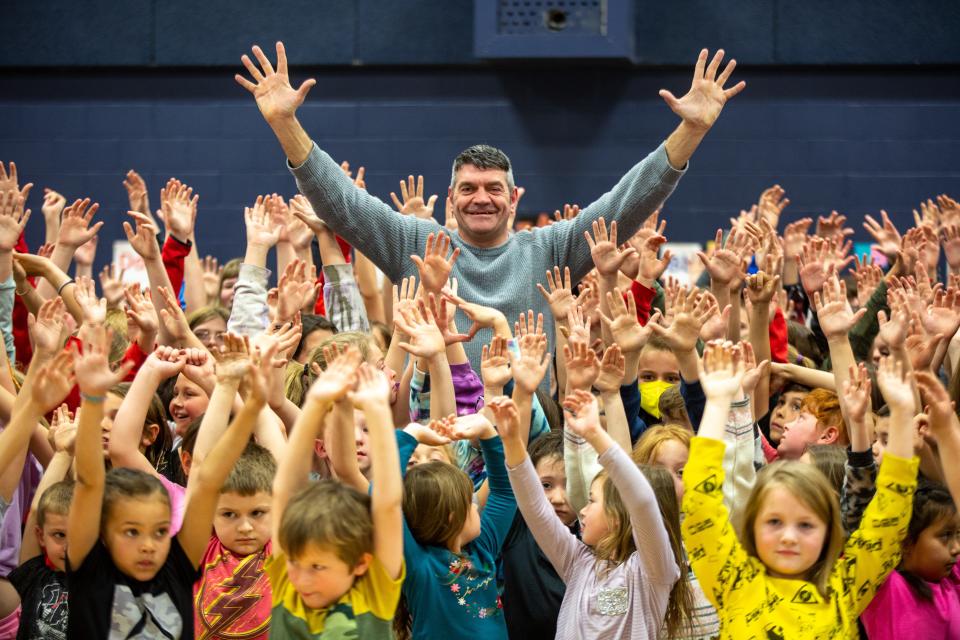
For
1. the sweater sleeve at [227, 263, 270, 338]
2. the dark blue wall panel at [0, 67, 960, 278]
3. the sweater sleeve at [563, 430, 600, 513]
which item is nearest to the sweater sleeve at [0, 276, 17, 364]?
the sweater sleeve at [227, 263, 270, 338]

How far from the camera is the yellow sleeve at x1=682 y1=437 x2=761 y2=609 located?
7.91 feet

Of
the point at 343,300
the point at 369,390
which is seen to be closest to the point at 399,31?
the point at 343,300

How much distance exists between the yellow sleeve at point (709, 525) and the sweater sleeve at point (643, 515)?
5 centimetres

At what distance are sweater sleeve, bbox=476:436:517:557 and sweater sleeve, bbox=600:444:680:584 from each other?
34cm

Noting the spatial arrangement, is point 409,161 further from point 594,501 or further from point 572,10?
point 594,501

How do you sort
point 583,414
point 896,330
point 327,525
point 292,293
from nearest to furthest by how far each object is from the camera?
point 327,525 → point 583,414 → point 896,330 → point 292,293

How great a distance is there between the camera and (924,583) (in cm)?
285

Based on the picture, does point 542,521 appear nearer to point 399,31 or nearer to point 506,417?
point 506,417

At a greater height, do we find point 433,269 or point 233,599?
point 433,269

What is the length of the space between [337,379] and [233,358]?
1.43 ft

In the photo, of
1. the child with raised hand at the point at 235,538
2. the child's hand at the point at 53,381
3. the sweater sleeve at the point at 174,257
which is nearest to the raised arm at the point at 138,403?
the child with raised hand at the point at 235,538

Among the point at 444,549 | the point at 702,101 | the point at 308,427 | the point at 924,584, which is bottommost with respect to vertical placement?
the point at 924,584

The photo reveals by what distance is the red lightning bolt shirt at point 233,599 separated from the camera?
267cm

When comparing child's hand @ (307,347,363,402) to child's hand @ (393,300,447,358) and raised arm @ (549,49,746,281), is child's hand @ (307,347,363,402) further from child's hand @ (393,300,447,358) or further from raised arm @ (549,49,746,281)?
raised arm @ (549,49,746,281)
